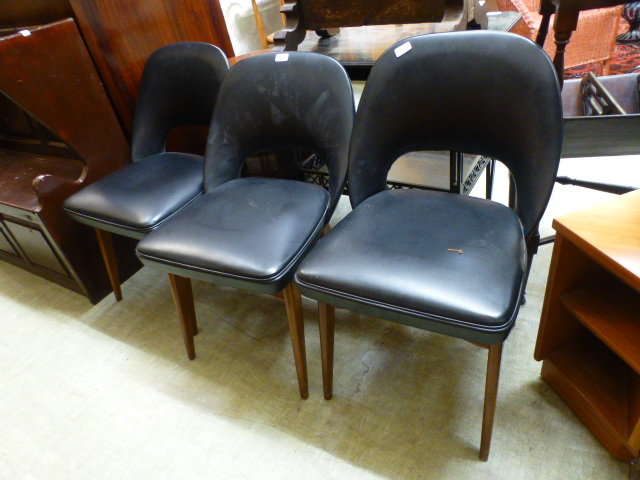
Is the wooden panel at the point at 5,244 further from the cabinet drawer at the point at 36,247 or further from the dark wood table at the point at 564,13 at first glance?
the dark wood table at the point at 564,13

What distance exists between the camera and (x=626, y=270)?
2.57 ft

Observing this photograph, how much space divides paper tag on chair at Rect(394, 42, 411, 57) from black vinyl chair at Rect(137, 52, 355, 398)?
153 millimetres

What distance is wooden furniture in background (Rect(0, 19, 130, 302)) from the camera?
1357mm

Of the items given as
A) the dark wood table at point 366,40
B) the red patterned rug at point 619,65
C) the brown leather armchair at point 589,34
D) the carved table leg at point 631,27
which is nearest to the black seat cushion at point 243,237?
the dark wood table at point 366,40

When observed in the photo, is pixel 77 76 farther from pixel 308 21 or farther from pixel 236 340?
pixel 236 340

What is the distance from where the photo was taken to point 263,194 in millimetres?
1250

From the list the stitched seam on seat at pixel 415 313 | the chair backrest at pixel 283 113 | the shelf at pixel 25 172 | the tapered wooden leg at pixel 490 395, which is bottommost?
the tapered wooden leg at pixel 490 395

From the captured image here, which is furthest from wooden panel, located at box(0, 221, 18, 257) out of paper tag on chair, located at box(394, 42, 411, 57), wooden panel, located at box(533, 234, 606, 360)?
wooden panel, located at box(533, 234, 606, 360)

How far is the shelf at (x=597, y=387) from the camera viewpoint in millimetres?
968

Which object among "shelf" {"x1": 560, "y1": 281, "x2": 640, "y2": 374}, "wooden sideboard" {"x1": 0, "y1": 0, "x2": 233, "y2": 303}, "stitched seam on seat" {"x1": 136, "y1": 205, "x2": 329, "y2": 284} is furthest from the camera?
"wooden sideboard" {"x1": 0, "y1": 0, "x2": 233, "y2": 303}

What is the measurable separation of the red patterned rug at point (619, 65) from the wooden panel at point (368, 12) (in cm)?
222

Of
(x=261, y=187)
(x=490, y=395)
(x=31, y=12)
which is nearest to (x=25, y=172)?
(x=31, y=12)

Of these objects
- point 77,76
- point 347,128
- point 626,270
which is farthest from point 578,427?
point 77,76

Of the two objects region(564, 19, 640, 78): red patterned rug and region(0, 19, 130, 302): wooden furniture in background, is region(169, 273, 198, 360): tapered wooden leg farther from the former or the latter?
region(564, 19, 640, 78): red patterned rug
